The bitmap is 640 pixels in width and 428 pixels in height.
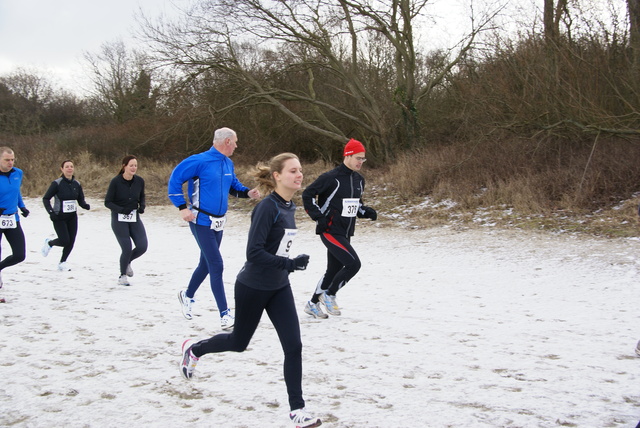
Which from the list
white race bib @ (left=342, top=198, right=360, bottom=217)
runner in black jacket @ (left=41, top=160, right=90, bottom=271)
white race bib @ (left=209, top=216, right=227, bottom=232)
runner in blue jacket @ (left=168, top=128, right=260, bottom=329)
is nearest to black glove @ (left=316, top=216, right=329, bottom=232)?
white race bib @ (left=342, top=198, right=360, bottom=217)

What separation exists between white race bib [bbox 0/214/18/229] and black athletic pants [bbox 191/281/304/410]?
4.73m

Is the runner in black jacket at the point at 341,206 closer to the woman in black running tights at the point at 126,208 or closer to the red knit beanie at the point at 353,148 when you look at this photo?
the red knit beanie at the point at 353,148

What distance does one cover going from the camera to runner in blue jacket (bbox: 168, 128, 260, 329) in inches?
229

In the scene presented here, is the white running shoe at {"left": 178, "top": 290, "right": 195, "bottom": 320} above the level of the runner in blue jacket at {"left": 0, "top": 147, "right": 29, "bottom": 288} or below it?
below

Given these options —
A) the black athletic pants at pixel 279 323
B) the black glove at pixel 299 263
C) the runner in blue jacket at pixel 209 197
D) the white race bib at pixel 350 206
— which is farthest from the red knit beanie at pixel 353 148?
the black glove at pixel 299 263

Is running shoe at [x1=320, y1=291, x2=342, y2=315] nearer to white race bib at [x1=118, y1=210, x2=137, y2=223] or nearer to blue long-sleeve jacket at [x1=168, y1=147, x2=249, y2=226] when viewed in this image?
blue long-sleeve jacket at [x1=168, y1=147, x2=249, y2=226]

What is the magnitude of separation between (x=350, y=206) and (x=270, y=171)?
2.51 meters

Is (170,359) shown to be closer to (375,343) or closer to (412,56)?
(375,343)

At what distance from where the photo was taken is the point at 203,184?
19.7 ft

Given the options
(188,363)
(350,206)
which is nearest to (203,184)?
(350,206)

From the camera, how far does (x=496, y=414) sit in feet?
11.8

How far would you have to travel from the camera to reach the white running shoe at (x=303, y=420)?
3373mm

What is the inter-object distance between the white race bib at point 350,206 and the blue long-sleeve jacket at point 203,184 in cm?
127

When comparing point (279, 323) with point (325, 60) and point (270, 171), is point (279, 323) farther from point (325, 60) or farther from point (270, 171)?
point (325, 60)
